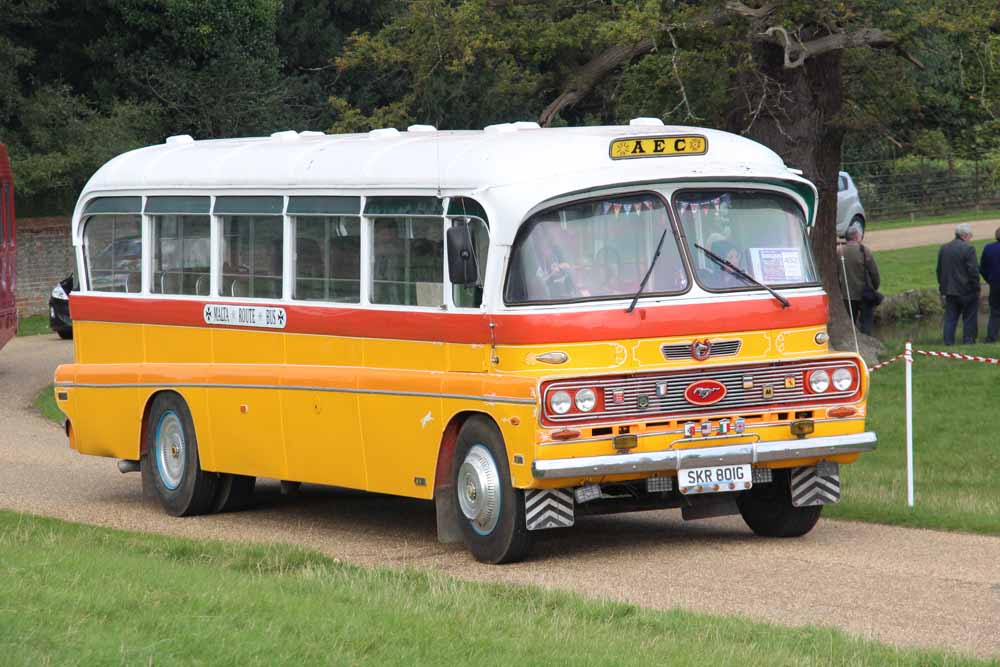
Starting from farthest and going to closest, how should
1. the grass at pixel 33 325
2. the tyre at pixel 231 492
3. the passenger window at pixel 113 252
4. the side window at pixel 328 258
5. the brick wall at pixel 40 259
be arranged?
1. the brick wall at pixel 40 259
2. the grass at pixel 33 325
3. the passenger window at pixel 113 252
4. the tyre at pixel 231 492
5. the side window at pixel 328 258

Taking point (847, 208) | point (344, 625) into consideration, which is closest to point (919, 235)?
point (847, 208)

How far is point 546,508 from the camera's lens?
1091cm

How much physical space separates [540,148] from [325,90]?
3352cm

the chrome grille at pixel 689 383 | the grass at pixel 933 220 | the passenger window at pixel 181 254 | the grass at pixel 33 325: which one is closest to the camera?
the chrome grille at pixel 689 383

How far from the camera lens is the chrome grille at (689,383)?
1071cm

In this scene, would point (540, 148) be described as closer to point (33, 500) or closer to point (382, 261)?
point (382, 261)

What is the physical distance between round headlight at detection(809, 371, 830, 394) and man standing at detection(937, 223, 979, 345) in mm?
14662

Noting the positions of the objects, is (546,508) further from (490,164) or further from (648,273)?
(490,164)

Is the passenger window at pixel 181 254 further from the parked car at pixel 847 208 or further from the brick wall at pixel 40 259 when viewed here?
the parked car at pixel 847 208

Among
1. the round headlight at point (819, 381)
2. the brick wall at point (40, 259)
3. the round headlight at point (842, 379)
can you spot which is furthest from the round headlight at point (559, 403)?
the brick wall at point (40, 259)

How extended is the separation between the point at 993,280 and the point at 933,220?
27.4 meters

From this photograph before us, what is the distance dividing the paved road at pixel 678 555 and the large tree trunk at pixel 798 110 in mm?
8904

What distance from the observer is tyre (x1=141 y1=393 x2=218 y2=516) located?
1418 cm

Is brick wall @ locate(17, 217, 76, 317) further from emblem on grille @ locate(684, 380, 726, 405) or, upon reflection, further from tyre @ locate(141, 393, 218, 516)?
emblem on grille @ locate(684, 380, 726, 405)
